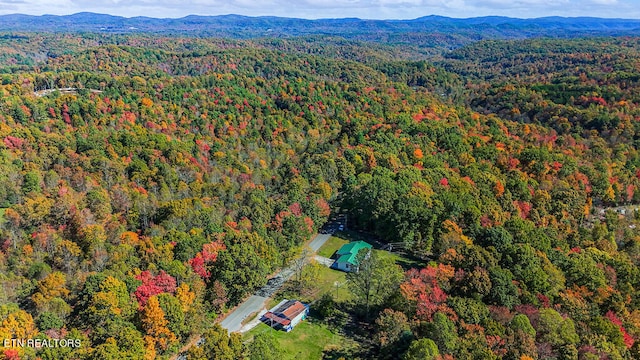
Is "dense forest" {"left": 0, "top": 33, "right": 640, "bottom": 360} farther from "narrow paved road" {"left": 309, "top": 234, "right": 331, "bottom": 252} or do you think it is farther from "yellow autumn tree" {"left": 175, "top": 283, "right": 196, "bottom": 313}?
"narrow paved road" {"left": 309, "top": 234, "right": 331, "bottom": 252}

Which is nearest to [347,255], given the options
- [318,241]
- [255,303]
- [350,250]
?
[350,250]

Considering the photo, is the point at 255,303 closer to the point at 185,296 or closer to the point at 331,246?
the point at 185,296

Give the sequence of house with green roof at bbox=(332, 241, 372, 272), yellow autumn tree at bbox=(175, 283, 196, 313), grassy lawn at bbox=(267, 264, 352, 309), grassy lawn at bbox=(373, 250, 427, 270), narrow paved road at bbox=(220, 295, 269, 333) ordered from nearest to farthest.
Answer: yellow autumn tree at bbox=(175, 283, 196, 313)
narrow paved road at bbox=(220, 295, 269, 333)
grassy lawn at bbox=(267, 264, 352, 309)
house with green roof at bbox=(332, 241, 372, 272)
grassy lawn at bbox=(373, 250, 427, 270)

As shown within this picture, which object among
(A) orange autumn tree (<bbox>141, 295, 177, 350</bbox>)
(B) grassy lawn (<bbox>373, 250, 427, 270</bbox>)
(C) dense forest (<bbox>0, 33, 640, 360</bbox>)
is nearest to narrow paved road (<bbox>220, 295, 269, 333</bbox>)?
(C) dense forest (<bbox>0, 33, 640, 360</bbox>)

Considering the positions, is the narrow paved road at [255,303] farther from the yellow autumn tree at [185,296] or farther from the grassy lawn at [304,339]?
the yellow autumn tree at [185,296]

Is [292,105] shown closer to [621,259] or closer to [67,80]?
[67,80]

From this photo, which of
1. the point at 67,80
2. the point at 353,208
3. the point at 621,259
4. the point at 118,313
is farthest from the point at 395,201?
the point at 67,80
